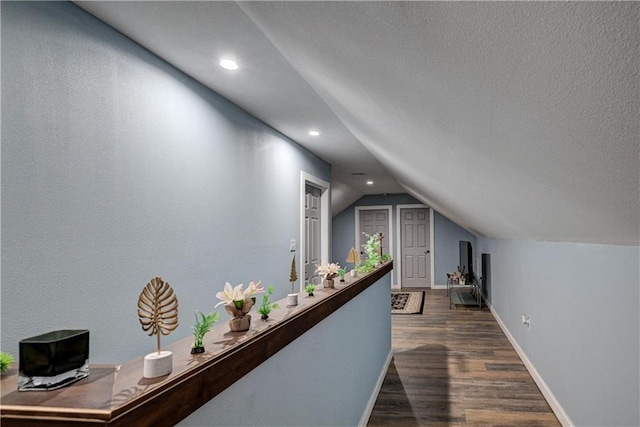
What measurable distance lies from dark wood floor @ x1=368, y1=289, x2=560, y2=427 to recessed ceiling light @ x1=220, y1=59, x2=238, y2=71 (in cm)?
247

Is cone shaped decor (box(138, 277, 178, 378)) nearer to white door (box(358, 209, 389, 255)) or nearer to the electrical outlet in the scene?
the electrical outlet

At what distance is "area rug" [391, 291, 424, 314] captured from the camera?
672 centimetres

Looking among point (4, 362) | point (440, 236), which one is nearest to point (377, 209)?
point (440, 236)

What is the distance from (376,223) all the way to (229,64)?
25.8 ft

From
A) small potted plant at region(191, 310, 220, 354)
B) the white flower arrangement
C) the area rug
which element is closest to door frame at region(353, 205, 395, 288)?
the area rug

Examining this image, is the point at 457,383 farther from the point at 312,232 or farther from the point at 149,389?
the point at 149,389

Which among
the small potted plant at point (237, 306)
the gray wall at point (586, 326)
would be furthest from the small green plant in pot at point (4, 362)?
the gray wall at point (586, 326)

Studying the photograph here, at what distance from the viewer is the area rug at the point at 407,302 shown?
6.72 m

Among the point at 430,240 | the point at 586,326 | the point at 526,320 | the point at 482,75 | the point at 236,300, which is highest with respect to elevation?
the point at 482,75

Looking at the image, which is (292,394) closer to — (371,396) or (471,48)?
(471,48)

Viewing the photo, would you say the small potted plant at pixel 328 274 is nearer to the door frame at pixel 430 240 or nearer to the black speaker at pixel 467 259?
the black speaker at pixel 467 259

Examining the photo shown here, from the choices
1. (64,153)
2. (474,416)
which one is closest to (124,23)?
(64,153)

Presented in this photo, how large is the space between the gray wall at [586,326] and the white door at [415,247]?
18.7ft

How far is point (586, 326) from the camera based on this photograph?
91.0 inches
